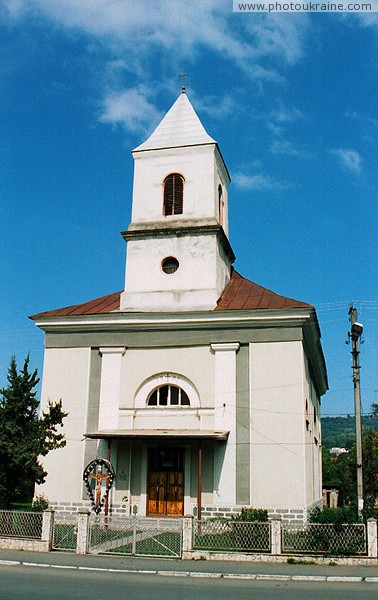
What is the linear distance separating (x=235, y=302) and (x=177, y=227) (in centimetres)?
389

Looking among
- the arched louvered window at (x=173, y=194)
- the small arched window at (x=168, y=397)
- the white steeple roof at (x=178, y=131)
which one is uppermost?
the white steeple roof at (x=178, y=131)

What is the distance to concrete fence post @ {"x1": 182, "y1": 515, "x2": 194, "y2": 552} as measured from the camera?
46.4ft

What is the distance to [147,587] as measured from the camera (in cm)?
1080

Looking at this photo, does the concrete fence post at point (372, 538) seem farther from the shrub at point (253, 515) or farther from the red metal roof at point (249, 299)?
the red metal roof at point (249, 299)

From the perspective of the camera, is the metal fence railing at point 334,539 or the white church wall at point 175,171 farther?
the white church wall at point 175,171

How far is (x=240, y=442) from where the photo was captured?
20.7m

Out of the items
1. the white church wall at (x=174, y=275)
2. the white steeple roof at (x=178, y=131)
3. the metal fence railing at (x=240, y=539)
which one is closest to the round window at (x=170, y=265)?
the white church wall at (x=174, y=275)

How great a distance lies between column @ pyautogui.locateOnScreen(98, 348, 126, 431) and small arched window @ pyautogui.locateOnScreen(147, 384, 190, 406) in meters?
1.30

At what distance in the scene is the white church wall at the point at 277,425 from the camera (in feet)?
65.1

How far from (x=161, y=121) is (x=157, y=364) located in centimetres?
1158

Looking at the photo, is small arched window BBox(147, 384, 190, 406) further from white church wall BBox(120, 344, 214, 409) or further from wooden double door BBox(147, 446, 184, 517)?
wooden double door BBox(147, 446, 184, 517)

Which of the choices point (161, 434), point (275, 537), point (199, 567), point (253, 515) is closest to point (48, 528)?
point (199, 567)

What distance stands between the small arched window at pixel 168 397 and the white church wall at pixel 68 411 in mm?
2553

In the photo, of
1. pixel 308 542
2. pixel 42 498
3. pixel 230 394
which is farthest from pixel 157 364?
pixel 308 542
